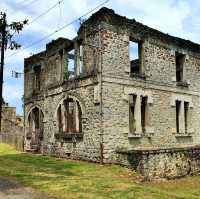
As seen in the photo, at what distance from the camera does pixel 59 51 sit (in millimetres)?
22266

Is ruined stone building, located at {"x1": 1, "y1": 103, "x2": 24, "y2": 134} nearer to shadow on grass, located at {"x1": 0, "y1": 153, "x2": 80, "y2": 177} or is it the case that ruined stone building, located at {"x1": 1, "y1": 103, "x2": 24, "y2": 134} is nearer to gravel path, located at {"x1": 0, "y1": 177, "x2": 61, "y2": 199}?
shadow on grass, located at {"x1": 0, "y1": 153, "x2": 80, "y2": 177}

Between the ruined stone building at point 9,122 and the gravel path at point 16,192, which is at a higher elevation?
the ruined stone building at point 9,122

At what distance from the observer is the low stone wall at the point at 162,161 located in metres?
16.8

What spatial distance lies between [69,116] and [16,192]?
10.7m

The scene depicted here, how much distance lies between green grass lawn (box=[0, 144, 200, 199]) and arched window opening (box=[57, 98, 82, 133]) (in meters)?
2.14

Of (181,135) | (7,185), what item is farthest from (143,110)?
(7,185)

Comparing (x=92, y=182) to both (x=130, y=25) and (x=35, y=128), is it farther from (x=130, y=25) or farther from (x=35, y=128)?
(x=35, y=128)

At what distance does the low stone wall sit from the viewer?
16.8 m

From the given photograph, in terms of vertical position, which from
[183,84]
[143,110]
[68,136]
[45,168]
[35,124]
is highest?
[183,84]

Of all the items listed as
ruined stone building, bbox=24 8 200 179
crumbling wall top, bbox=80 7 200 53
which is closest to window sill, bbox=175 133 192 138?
ruined stone building, bbox=24 8 200 179

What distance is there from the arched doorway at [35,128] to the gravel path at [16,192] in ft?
38.4

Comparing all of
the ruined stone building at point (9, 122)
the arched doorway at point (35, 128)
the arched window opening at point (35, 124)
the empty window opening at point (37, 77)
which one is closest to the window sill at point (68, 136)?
the arched doorway at point (35, 128)

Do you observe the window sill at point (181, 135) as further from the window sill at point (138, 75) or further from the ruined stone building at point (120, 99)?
the window sill at point (138, 75)

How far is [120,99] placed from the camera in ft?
62.5
